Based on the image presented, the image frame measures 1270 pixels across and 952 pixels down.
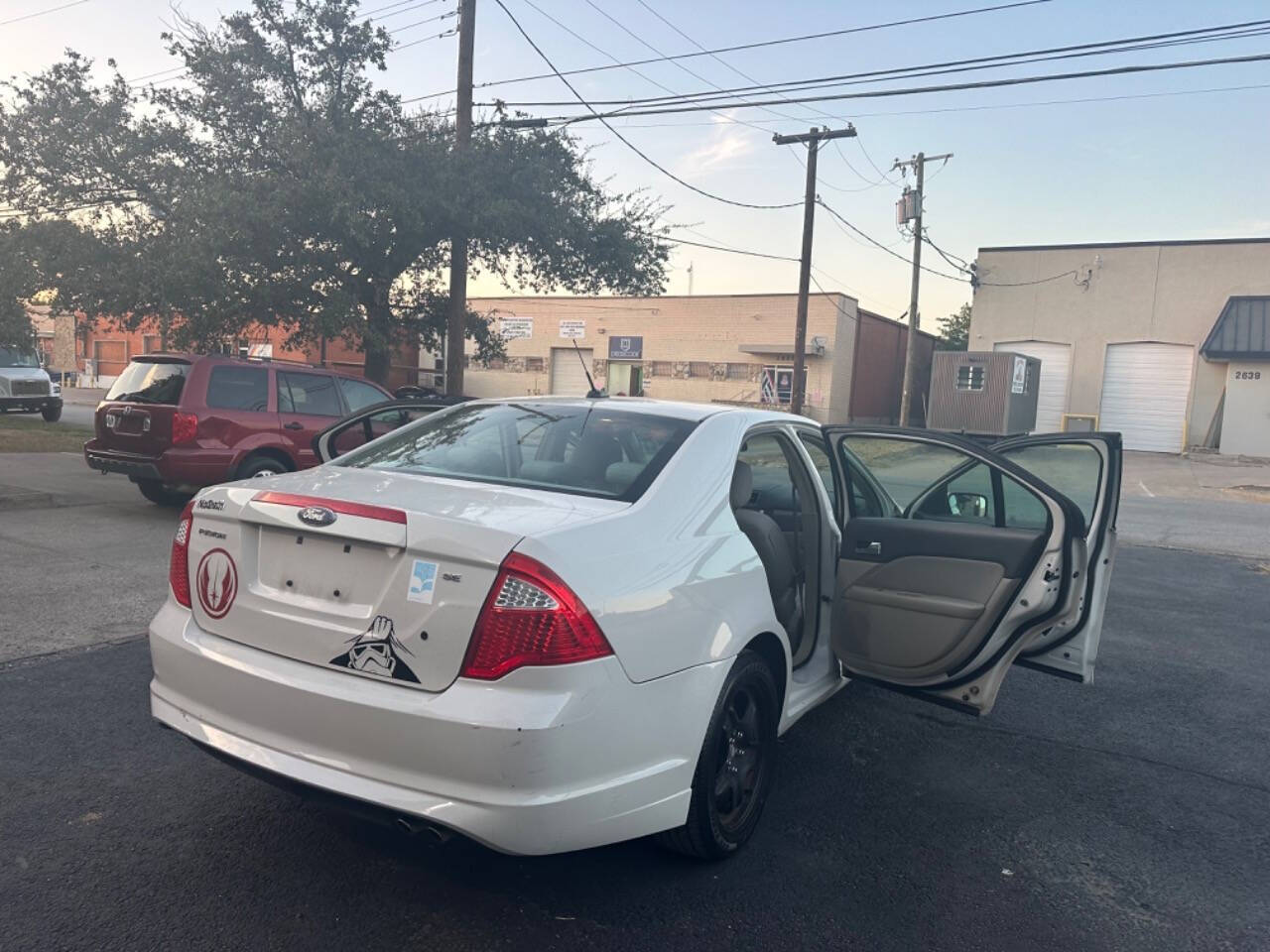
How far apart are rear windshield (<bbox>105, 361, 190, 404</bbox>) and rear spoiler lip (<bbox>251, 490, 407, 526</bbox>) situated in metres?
7.13

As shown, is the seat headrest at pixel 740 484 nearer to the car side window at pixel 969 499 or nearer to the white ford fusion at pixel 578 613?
the white ford fusion at pixel 578 613

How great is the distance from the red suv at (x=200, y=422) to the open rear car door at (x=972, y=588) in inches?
282

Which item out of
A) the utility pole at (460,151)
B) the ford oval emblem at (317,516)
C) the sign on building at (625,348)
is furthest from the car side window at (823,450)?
the sign on building at (625,348)

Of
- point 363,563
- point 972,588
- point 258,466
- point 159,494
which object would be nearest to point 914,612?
point 972,588

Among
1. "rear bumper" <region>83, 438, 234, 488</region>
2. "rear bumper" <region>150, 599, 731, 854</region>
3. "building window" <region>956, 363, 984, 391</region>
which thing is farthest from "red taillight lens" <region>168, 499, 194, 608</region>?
"building window" <region>956, 363, 984, 391</region>

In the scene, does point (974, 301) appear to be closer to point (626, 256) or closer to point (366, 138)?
point (626, 256)

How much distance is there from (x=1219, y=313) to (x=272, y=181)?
30269 millimetres

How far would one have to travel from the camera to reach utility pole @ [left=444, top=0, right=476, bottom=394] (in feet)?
48.2

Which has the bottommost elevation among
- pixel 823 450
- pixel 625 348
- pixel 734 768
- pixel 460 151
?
pixel 734 768

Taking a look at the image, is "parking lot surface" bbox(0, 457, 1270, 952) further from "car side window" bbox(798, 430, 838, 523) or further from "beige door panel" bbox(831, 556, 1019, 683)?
"car side window" bbox(798, 430, 838, 523)

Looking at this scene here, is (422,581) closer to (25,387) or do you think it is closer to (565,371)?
A: (25,387)

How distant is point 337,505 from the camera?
280 cm

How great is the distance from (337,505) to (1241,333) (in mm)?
33991

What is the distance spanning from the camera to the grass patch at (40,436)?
15.3m
